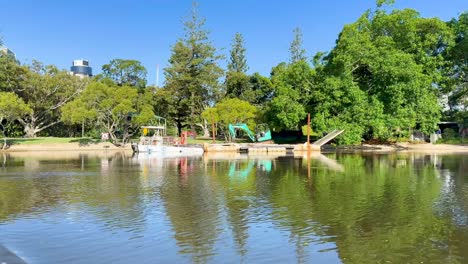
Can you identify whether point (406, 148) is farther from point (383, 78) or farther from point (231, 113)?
point (231, 113)

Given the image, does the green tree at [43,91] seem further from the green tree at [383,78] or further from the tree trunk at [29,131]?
the green tree at [383,78]

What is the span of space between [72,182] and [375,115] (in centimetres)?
3007

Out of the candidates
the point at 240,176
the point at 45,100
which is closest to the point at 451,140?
the point at 240,176

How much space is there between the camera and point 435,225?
10.2 meters

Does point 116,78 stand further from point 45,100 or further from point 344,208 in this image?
point 344,208

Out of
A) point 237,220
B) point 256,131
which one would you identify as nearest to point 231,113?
point 256,131

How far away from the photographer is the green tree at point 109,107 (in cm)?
4784

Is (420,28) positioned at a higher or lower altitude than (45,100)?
higher

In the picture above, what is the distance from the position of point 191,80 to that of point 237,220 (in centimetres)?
5187

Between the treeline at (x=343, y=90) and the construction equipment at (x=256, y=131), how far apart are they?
3.45 ft

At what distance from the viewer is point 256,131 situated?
55.0 meters

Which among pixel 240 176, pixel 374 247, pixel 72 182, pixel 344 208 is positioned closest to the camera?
pixel 374 247

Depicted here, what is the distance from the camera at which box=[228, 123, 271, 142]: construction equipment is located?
50.2 metres

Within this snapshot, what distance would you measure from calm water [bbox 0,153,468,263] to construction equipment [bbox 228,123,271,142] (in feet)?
103
